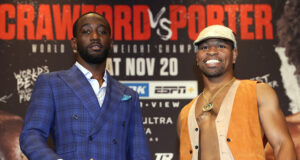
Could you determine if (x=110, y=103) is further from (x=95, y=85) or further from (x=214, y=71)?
(x=214, y=71)

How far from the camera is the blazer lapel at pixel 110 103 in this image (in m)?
2.31

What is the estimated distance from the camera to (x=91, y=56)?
8.11ft

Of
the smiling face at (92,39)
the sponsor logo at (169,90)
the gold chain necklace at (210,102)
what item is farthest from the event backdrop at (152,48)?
the smiling face at (92,39)

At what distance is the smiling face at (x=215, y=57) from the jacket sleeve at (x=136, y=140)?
59 cm

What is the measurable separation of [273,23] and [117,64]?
1497mm

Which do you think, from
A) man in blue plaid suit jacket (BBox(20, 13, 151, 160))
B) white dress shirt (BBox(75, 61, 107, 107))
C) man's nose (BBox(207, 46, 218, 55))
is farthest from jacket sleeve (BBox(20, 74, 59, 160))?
man's nose (BBox(207, 46, 218, 55))

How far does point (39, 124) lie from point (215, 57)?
125 centimetres

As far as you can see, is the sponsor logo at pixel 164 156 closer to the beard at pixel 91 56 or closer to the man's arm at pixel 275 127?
the man's arm at pixel 275 127

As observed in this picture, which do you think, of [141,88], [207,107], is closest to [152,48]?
[141,88]

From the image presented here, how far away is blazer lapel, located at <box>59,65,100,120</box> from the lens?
91.1 inches

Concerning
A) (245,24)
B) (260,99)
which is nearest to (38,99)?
(260,99)

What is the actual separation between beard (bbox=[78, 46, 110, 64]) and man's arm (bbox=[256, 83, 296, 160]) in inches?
40.4

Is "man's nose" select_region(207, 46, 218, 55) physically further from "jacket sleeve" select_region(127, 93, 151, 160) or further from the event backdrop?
the event backdrop

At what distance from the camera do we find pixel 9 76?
368 cm
